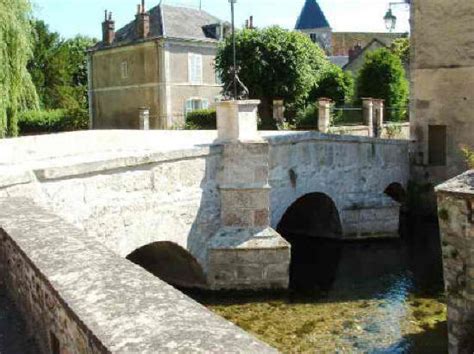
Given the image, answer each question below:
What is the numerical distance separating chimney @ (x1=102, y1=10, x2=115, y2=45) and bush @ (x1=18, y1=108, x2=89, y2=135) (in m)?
4.71

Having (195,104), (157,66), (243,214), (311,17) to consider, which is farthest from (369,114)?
(311,17)

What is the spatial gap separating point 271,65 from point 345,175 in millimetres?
10185

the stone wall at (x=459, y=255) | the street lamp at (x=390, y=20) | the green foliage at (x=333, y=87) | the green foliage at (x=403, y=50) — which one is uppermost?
the green foliage at (x=403, y=50)

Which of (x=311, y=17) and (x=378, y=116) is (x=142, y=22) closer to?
(x=378, y=116)

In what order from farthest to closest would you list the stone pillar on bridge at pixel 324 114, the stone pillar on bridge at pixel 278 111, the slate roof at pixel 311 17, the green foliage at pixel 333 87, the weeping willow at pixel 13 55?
the slate roof at pixel 311 17
the green foliage at pixel 333 87
the stone pillar on bridge at pixel 278 111
the stone pillar on bridge at pixel 324 114
the weeping willow at pixel 13 55

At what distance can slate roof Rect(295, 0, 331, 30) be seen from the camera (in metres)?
63.3

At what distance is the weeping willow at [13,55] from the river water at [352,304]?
6013 millimetres

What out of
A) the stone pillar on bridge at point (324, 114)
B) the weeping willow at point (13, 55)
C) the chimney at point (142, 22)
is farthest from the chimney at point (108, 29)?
the weeping willow at point (13, 55)

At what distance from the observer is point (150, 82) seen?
2942 cm

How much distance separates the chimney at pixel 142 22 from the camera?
96.0 feet

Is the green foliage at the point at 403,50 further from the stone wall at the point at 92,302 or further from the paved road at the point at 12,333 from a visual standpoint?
the paved road at the point at 12,333

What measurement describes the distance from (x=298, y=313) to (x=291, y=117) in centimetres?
1511

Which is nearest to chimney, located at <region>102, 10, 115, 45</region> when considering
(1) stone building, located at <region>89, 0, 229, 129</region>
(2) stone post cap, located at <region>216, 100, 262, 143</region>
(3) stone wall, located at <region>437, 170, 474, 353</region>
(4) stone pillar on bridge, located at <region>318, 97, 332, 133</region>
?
(1) stone building, located at <region>89, 0, 229, 129</region>

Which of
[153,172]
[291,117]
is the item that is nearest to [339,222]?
[153,172]
